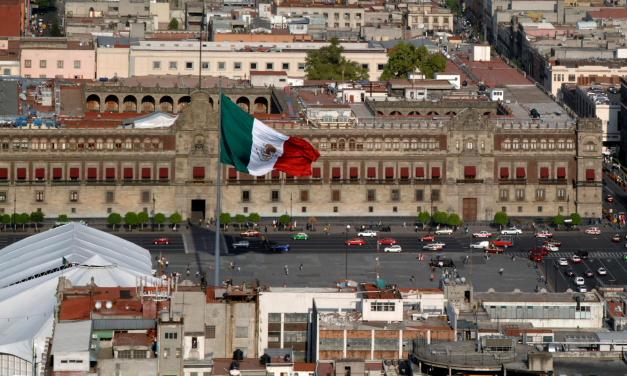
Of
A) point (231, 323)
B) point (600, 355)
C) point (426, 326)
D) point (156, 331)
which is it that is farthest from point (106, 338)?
point (600, 355)

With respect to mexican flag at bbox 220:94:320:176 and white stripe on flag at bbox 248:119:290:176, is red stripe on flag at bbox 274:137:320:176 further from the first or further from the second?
white stripe on flag at bbox 248:119:290:176

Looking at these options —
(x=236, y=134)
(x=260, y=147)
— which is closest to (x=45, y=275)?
(x=236, y=134)

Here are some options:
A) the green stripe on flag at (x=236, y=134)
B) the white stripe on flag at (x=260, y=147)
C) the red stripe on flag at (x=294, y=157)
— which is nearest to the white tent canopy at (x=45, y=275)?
the green stripe on flag at (x=236, y=134)

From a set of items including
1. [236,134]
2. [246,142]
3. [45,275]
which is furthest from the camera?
[45,275]

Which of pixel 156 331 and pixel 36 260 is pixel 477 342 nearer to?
pixel 156 331

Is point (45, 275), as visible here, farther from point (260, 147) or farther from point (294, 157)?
point (294, 157)

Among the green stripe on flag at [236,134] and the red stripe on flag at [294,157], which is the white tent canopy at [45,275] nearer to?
the green stripe on flag at [236,134]
